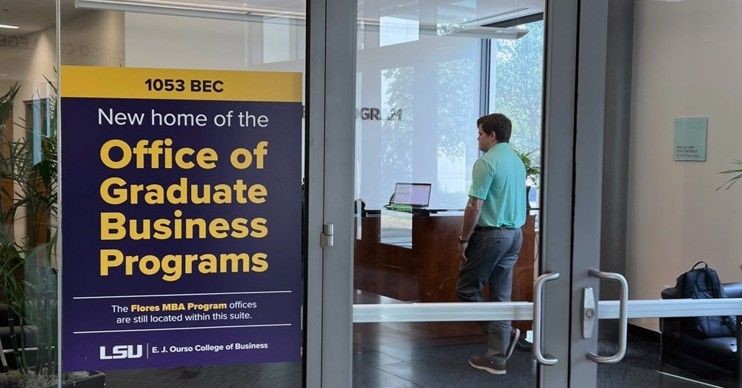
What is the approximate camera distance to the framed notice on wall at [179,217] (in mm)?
2500

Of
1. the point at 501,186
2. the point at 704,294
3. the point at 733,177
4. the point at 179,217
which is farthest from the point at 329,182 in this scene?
the point at 733,177

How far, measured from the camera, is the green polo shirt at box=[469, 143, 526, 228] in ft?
9.64

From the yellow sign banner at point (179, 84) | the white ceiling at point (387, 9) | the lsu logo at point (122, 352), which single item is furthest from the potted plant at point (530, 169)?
the lsu logo at point (122, 352)

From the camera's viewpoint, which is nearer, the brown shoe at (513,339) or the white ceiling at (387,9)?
the white ceiling at (387,9)

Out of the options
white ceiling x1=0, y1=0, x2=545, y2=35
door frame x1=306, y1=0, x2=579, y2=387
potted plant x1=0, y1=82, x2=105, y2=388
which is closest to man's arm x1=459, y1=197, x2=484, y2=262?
door frame x1=306, y1=0, x2=579, y2=387

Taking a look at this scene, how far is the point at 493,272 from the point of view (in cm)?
298

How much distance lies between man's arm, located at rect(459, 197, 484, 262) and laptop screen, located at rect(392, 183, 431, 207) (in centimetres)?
35

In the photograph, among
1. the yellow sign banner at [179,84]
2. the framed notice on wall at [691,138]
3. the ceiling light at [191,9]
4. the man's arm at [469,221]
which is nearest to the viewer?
the yellow sign banner at [179,84]

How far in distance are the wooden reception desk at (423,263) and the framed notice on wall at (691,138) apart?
2.80 ft

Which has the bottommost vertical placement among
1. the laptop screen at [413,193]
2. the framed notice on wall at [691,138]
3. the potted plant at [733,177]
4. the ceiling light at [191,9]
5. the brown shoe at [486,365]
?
the brown shoe at [486,365]

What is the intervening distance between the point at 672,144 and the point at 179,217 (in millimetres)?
2078

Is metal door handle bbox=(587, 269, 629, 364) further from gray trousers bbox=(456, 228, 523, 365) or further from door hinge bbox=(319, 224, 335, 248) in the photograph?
door hinge bbox=(319, 224, 335, 248)

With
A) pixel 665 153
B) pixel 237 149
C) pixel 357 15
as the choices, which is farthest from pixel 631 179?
pixel 237 149

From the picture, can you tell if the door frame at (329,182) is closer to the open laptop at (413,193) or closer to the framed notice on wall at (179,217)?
the framed notice on wall at (179,217)
